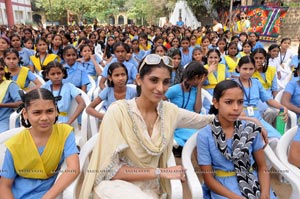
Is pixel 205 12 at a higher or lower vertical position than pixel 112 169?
higher

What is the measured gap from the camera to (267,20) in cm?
1374

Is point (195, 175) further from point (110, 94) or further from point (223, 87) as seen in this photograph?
point (110, 94)

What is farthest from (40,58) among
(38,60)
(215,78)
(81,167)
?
(81,167)

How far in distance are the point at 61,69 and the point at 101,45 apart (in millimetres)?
4937

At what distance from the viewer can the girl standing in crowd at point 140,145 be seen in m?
1.63

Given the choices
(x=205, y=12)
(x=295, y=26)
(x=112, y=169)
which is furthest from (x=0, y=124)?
(x=205, y=12)

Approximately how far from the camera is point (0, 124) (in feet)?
9.35

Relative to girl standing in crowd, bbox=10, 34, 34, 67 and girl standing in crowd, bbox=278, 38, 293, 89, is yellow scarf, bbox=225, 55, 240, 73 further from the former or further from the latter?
girl standing in crowd, bbox=10, 34, 34, 67

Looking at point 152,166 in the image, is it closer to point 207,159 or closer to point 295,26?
point 207,159

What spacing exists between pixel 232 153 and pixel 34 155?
4.18 feet

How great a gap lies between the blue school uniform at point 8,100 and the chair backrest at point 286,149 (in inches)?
98.0

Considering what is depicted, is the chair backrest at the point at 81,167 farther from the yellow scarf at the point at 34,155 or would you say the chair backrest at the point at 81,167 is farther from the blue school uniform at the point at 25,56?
the blue school uniform at the point at 25,56

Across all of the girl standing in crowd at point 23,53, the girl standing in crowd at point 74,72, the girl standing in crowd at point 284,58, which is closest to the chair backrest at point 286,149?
the girl standing in crowd at point 74,72

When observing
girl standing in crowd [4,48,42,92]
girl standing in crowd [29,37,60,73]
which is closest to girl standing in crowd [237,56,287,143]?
girl standing in crowd [4,48,42,92]
